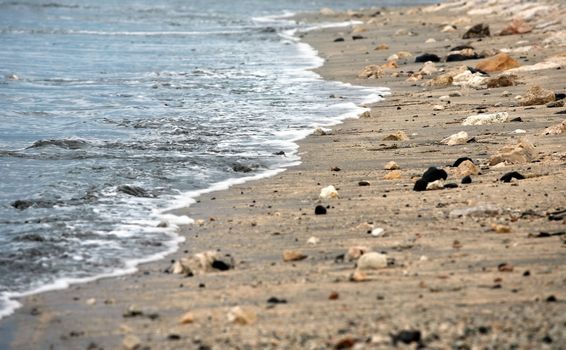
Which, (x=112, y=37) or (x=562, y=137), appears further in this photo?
(x=112, y=37)

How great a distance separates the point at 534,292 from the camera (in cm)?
581

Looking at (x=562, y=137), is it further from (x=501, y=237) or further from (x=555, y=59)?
(x=555, y=59)

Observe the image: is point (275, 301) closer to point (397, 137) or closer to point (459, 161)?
point (459, 161)

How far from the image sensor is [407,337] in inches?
201

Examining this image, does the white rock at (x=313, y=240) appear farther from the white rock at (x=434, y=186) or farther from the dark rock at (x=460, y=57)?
the dark rock at (x=460, y=57)

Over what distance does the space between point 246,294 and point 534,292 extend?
5.35 ft

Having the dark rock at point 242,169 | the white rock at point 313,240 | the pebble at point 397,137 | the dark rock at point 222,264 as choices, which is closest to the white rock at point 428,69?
the pebble at point 397,137

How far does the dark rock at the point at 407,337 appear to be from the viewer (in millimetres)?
5085

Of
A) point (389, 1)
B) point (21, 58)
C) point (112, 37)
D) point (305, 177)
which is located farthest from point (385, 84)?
point (389, 1)

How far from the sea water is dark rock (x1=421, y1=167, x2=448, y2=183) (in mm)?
2041

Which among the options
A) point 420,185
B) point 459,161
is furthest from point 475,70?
point 420,185

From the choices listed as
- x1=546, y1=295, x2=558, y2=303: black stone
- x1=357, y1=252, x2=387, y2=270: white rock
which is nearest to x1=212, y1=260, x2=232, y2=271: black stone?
x1=357, y1=252, x2=387, y2=270: white rock

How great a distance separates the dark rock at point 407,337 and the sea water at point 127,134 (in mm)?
2558

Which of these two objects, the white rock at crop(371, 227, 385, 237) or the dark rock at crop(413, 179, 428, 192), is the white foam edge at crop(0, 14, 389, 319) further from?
the dark rock at crop(413, 179, 428, 192)
